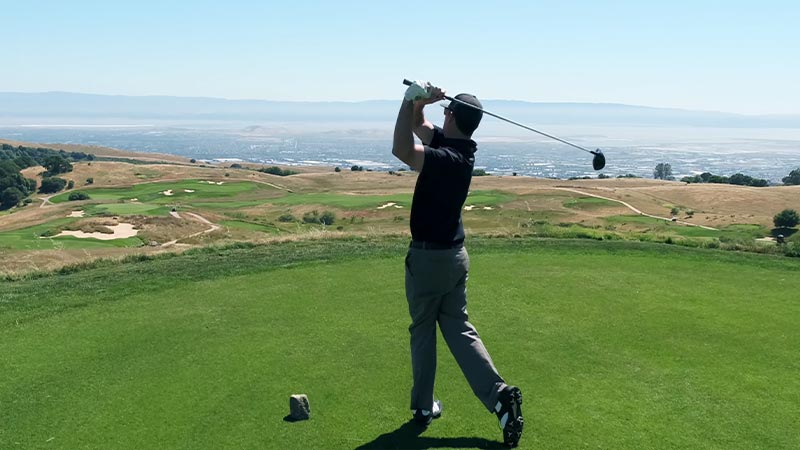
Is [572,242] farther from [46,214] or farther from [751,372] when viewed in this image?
[46,214]

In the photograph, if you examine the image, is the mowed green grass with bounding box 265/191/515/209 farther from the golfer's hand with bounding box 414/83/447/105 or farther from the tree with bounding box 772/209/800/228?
the golfer's hand with bounding box 414/83/447/105

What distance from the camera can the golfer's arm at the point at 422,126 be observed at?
4908 millimetres

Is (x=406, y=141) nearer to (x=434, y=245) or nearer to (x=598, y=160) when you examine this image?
(x=434, y=245)

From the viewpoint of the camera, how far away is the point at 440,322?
5.33 metres

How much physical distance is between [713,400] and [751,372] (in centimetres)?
90

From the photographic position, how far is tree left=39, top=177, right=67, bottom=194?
61094 mm

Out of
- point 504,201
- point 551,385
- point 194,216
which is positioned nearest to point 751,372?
point 551,385

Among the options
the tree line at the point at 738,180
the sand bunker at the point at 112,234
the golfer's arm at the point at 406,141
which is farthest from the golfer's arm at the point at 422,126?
the tree line at the point at 738,180

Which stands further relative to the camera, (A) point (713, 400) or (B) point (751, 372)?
(B) point (751, 372)

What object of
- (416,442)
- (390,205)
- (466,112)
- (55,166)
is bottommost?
(390,205)

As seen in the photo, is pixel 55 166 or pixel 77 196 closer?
pixel 77 196

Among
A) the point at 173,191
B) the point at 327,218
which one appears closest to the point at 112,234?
the point at 327,218

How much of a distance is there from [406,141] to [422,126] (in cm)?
54

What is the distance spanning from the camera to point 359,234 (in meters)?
16.0
